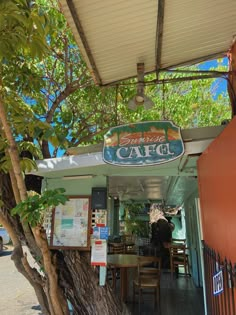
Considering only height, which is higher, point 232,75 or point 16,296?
point 232,75

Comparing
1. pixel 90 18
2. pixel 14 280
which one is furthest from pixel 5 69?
pixel 14 280

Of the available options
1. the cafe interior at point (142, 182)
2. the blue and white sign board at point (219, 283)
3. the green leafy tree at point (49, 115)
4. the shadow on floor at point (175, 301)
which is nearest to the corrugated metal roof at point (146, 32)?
the green leafy tree at point (49, 115)

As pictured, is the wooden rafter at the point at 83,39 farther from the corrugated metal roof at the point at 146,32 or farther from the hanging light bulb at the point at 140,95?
the hanging light bulb at the point at 140,95

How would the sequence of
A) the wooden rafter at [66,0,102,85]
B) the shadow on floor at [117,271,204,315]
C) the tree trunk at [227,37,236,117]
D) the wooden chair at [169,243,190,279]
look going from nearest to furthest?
the wooden rafter at [66,0,102,85], the tree trunk at [227,37,236,117], the shadow on floor at [117,271,204,315], the wooden chair at [169,243,190,279]

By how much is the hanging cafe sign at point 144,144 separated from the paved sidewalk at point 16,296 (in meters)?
4.15

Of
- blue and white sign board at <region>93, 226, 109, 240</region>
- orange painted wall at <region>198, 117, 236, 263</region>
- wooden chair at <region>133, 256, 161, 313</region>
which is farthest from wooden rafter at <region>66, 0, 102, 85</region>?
wooden chair at <region>133, 256, 161, 313</region>

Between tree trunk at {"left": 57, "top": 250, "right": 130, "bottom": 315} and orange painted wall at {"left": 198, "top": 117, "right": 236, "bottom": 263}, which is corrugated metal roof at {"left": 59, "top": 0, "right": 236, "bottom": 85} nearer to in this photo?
orange painted wall at {"left": 198, "top": 117, "right": 236, "bottom": 263}

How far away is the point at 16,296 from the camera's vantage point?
23.5 feet

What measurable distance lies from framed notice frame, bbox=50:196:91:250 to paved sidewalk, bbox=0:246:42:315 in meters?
2.65

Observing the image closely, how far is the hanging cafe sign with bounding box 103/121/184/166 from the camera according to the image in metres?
3.41

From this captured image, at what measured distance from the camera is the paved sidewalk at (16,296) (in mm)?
6016

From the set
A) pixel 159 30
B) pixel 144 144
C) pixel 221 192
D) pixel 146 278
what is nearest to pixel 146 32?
pixel 159 30

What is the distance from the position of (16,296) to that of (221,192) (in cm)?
663

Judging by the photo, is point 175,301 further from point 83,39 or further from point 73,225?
point 83,39
